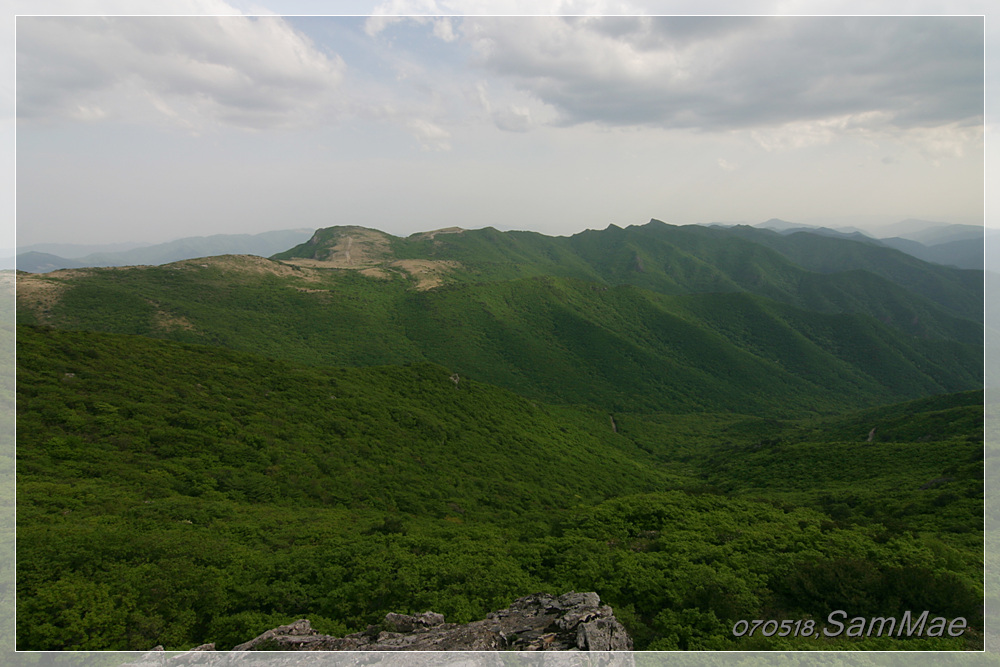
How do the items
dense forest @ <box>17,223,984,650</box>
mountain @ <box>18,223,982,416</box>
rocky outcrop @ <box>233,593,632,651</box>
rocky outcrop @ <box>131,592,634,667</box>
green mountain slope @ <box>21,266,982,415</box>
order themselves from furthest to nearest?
green mountain slope @ <box>21,266,982,415</box> → mountain @ <box>18,223,982,416</box> → dense forest @ <box>17,223,984,650</box> → rocky outcrop @ <box>233,593,632,651</box> → rocky outcrop @ <box>131,592,634,667</box>

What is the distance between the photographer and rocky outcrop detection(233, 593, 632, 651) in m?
12.8

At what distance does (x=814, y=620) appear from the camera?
1564cm

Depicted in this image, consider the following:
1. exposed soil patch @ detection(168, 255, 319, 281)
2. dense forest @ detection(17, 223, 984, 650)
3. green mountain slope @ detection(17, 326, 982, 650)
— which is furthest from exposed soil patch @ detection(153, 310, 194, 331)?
green mountain slope @ detection(17, 326, 982, 650)

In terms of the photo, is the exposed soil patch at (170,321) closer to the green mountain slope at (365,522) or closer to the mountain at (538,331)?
the mountain at (538,331)

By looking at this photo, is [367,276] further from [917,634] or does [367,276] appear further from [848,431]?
[917,634]

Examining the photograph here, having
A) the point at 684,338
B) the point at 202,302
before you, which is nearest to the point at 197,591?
the point at 202,302

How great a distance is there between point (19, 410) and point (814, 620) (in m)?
49.1

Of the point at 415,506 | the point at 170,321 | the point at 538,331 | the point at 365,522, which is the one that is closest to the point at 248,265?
the point at 170,321

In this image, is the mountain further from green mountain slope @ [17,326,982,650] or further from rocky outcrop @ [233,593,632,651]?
rocky outcrop @ [233,593,632,651]

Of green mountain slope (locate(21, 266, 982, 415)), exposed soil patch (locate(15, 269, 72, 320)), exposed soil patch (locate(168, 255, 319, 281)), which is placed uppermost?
exposed soil patch (locate(168, 255, 319, 281))

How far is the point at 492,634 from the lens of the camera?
530 inches

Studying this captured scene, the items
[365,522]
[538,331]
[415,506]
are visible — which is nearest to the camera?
[365,522]

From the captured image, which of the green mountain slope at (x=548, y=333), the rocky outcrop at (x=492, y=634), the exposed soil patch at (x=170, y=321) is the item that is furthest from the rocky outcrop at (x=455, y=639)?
the exposed soil patch at (x=170, y=321)

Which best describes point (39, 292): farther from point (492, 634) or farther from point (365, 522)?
point (492, 634)
